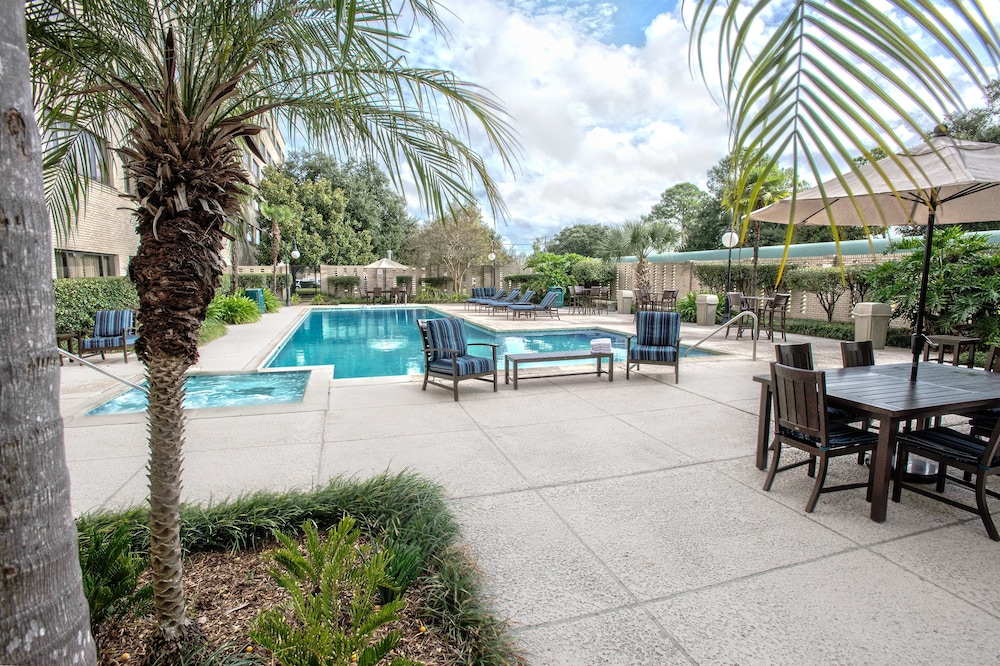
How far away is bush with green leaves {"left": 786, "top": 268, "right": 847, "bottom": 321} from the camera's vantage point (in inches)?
526

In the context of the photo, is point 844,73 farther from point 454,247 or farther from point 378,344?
point 454,247

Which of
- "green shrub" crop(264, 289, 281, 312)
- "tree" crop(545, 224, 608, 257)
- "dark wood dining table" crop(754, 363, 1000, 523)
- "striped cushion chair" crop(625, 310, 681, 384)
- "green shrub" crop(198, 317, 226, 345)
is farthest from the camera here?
"tree" crop(545, 224, 608, 257)

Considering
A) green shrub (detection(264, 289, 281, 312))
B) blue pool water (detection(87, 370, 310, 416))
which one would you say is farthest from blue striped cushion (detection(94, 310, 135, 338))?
green shrub (detection(264, 289, 281, 312))

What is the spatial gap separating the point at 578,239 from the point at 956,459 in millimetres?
50370

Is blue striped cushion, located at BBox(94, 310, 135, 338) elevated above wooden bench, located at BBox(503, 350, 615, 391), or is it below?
above

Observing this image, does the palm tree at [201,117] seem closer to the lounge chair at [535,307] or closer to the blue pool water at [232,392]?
the blue pool water at [232,392]

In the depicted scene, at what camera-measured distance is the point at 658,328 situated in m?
7.54

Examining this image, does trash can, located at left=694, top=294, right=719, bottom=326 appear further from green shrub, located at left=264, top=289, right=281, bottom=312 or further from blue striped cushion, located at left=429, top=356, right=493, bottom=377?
green shrub, located at left=264, top=289, right=281, bottom=312

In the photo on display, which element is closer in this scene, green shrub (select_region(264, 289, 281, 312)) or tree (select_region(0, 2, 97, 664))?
tree (select_region(0, 2, 97, 664))

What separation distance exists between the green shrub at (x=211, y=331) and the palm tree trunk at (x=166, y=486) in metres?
9.99

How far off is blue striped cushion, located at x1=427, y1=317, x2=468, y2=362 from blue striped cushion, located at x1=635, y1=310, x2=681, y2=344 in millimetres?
2552

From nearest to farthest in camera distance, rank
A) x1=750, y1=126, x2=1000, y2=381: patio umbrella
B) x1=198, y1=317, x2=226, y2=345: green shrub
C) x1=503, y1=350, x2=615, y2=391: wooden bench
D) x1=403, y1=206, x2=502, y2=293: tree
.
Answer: x1=750, y1=126, x2=1000, y2=381: patio umbrella, x1=503, y1=350, x2=615, y2=391: wooden bench, x1=198, y1=317, x2=226, y2=345: green shrub, x1=403, y1=206, x2=502, y2=293: tree

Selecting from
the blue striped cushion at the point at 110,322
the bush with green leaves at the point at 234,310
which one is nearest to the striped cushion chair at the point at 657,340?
the blue striped cushion at the point at 110,322

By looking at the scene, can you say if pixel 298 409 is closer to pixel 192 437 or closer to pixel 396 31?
pixel 192 437
